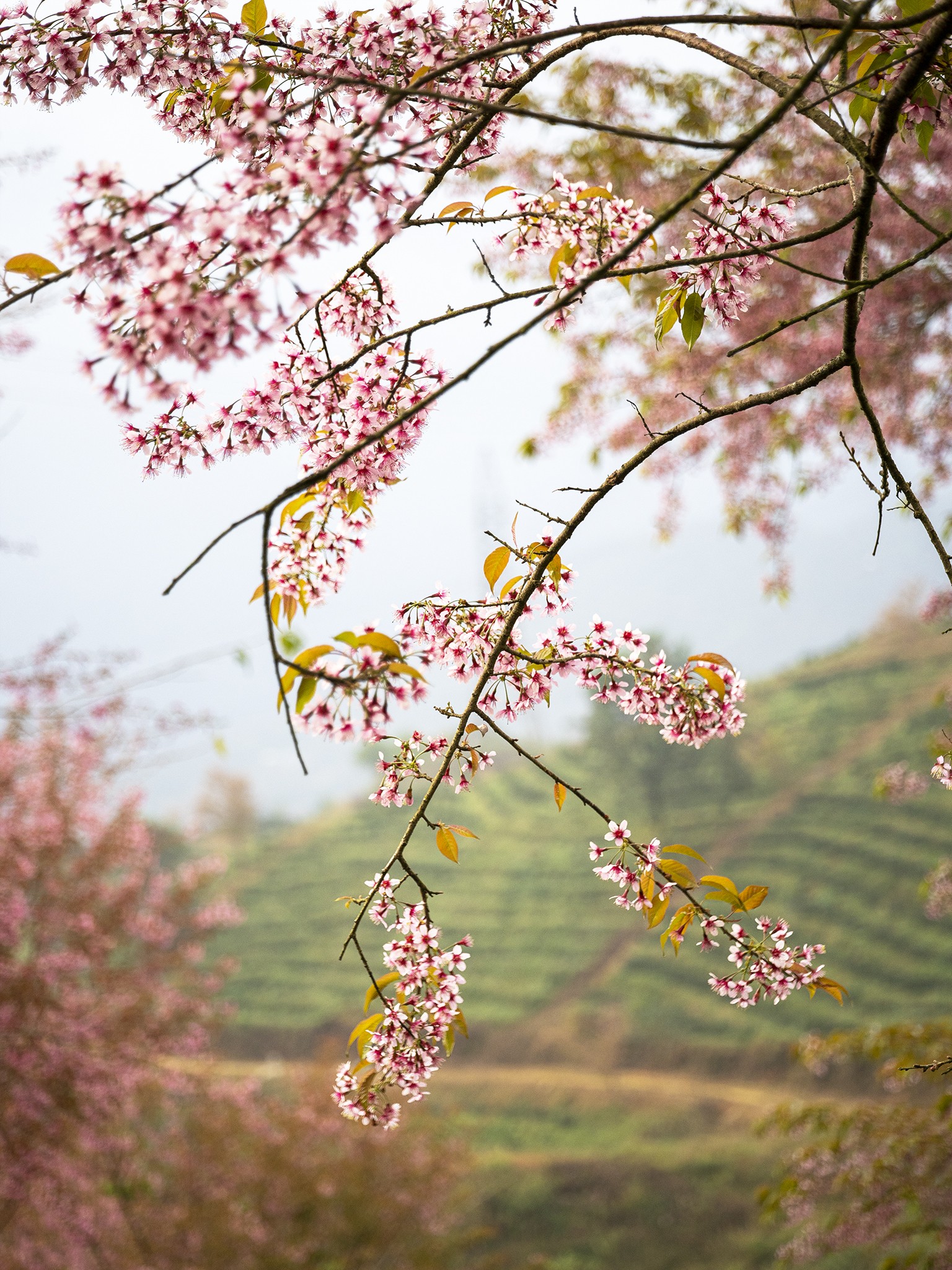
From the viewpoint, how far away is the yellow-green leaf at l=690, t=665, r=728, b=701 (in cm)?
119

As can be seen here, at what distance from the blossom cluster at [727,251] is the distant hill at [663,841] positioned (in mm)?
8092

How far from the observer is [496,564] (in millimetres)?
1162

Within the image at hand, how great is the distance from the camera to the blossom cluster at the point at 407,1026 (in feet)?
3.74

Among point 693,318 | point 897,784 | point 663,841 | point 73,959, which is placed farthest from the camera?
point 663,841

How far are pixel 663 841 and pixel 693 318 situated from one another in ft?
48.5

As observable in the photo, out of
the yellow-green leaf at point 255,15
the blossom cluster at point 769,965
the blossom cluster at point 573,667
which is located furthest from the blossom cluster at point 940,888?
the yellow-green leaf at point 255,15

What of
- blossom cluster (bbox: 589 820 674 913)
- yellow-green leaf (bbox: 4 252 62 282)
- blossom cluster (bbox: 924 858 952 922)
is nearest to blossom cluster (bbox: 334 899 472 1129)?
blossom cluster (bbox: 589 820 674 913)

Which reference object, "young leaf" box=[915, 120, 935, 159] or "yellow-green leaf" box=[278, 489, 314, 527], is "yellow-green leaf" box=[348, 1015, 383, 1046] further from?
"young leaf" box=[915, 120, 935, 159]

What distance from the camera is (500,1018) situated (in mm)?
12211

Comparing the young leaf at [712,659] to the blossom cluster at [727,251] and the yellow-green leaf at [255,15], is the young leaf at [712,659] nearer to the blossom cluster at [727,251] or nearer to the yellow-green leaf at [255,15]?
the blossom cluster at [727,251]

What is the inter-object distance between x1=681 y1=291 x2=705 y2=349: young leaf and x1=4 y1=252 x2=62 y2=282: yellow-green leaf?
0.71m

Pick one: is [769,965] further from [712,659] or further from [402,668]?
[402,668]

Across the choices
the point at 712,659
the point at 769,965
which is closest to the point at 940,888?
the point at 769,965

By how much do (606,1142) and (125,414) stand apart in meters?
10.2
